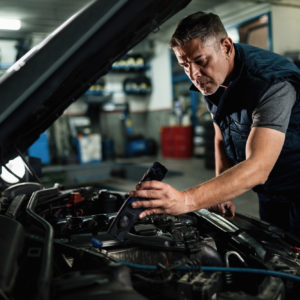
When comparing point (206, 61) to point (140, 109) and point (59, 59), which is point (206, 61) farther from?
point (140, 109)

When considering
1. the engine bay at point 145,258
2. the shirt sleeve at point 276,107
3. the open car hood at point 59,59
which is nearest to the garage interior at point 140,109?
the engine bay at point 145,258

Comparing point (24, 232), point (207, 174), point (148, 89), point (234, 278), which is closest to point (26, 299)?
point (24, 232)

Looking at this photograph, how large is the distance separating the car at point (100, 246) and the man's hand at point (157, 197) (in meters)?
0.08

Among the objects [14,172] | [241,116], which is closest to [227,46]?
[241,116]

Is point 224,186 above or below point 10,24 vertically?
below

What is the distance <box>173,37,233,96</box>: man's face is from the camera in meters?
1.19

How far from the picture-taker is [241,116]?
55.9 inches

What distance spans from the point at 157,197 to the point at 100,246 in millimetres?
257

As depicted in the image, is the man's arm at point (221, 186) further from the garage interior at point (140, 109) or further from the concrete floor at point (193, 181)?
the garage interior at point (140, 109)

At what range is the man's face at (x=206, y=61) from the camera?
1.19 m

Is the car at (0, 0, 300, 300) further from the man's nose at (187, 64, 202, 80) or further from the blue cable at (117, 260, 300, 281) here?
the man's nose at (187, 64, 202, 80)

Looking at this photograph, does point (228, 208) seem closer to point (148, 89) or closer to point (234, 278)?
point (234, 278)

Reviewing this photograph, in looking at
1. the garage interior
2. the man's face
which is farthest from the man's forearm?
the garage interior

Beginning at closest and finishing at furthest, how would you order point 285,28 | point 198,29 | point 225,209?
point 198,29 < point 225,209 < point 285,28
